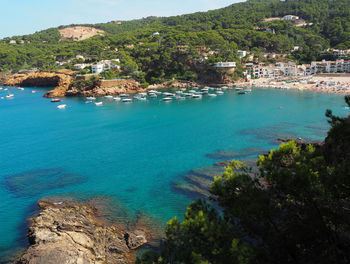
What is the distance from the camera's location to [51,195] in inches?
880

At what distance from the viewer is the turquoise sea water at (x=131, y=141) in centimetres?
2247

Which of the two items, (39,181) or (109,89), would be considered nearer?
(39,181)

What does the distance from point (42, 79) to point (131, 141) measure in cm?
7237

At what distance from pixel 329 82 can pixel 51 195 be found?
73239mm

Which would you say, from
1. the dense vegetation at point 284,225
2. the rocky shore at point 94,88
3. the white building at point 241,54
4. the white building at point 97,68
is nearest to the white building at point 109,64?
the white building at point 97,68

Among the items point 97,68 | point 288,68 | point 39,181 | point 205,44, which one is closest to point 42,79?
point 97,68

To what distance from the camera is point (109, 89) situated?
73.3 metres

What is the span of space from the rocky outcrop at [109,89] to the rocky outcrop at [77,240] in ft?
189

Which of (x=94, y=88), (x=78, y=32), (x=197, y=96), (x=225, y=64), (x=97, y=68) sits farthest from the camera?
(x=78, y=32)

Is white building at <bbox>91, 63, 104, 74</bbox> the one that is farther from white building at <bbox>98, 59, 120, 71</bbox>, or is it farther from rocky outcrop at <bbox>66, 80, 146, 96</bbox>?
rocky outcrop at <bbox>66, 80, 146, 96</bbox>

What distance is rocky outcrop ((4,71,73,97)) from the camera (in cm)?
7769

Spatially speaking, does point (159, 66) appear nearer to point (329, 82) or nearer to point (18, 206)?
point (329, 82)

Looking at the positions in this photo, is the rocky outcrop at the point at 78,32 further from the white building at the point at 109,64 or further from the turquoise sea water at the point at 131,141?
the turquoise sea water at the point at 131,141

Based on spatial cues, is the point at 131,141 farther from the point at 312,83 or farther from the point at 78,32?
the point at 78,32
